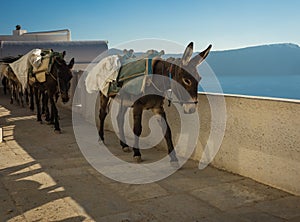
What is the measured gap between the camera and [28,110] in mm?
11680

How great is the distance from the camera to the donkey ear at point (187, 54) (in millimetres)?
4169

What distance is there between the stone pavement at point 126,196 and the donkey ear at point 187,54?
158cm

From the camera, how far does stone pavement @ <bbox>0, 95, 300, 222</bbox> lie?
10.8ft

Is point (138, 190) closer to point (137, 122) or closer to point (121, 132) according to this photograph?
point (137, 122)

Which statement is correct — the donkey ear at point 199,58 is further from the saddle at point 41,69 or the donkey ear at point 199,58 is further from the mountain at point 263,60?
the mountain at point 263,60

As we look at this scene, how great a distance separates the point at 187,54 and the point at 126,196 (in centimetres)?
193

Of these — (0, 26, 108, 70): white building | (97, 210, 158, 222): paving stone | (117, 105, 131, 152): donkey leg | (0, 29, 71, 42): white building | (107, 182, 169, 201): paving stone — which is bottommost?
(107, 182, 169, 201): paving stone

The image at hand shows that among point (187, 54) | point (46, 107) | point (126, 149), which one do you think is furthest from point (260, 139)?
point (46, 107)

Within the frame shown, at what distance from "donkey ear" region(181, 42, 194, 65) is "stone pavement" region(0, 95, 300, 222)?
1584 mm

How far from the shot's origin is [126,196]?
3.82 metres

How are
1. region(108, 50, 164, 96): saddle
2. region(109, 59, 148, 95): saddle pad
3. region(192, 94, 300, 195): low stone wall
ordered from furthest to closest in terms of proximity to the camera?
region(109, 59, 148, 95): saddle pad, region(108, 50, 164, 96): saddle, region(192, 94, 300, 195): low stone wall

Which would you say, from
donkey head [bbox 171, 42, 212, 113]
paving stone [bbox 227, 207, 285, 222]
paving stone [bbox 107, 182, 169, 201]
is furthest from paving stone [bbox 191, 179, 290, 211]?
donkey head [bbox 171, 42, 212, 113]

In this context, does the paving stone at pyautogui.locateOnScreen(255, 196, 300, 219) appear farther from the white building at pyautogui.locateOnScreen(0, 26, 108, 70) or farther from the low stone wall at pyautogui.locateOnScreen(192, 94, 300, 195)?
the white building at pyautogui.locateOnScreen(0, 26, 108, 70)

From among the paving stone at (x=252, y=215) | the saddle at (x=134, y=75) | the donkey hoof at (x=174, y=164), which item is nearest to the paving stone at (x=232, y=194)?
the paving stone at (x=252, y=215)
